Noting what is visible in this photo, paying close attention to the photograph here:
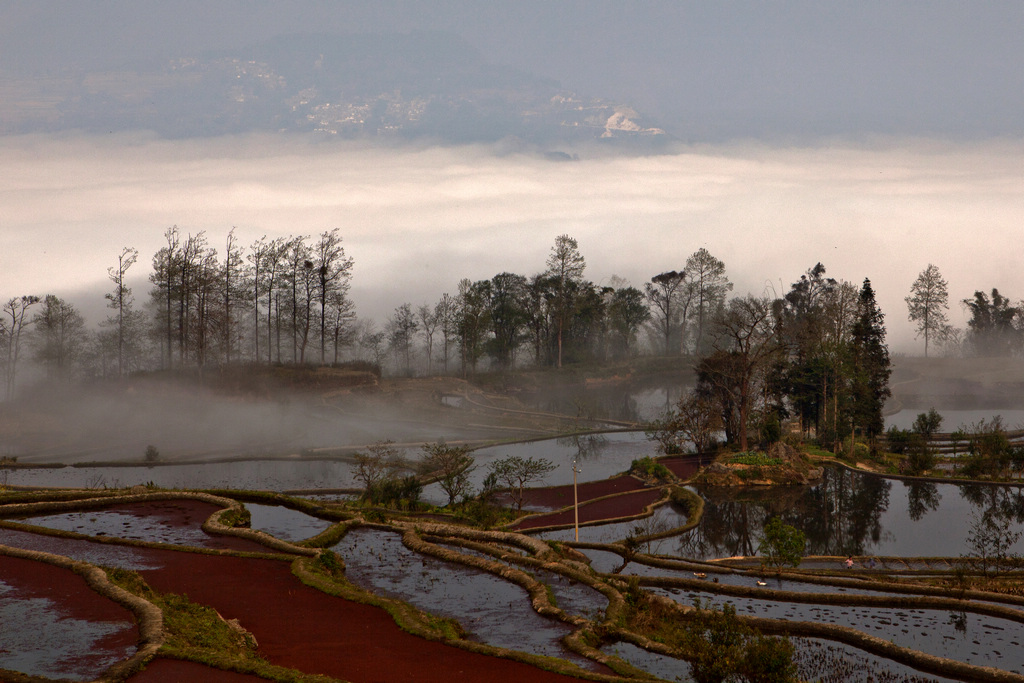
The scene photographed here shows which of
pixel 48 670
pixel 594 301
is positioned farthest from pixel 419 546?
pixel 594 301

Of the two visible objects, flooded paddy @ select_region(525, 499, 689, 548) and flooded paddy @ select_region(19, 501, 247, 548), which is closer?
flooded paddy @ select_region(19, 501, 247, 548)

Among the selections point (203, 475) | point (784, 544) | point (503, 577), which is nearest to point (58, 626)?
point (503, 577)

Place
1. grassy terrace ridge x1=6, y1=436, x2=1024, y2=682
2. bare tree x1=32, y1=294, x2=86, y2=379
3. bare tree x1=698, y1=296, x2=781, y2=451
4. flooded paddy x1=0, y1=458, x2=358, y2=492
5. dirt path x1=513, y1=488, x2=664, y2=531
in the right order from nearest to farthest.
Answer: grassy terrace ridge x1=6, y1=436, x2=1024, y2=682, dirt path x1=513, y1=488, x2=664, y2=531, flooded paddy x1=0, y1=458, x2=358, y2=492, bare tree x1=698, y1=296, x2=781, y2=451, bare tree x1=32, y1=294, x2=86, y2=379

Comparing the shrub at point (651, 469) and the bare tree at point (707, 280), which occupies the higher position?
the bare tree at point (707, 280)

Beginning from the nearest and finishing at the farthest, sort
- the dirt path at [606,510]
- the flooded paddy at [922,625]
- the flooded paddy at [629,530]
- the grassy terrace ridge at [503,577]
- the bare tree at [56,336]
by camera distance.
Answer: the grassy terrace ridge at [503,577], the flooded paddy at [922,625], the flooded paddy at [629,530], the dirt path at [606,510], the bare tree at [56,336]

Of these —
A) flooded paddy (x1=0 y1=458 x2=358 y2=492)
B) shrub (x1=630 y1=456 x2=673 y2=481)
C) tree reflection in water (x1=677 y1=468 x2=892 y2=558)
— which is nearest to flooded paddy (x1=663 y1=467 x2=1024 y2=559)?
tree reflection in water (x1=677 y1=468 x2=892 y2=558)

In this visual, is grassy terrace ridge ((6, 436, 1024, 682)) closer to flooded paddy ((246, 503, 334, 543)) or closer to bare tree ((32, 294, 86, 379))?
flooded paddy ((246, 503, 334, 543))

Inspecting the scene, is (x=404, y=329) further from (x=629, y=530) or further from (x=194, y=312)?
(x=629, y=530)

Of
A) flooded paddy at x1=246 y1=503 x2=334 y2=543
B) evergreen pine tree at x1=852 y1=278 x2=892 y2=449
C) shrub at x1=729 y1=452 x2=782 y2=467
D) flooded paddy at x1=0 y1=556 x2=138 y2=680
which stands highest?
evergreen pine tree at x1=852 y1=278 x2=892 y2=449

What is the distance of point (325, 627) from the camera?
77.5ft

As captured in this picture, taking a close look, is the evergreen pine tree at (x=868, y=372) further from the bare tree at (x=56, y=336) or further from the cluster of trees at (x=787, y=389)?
the bare tree at (x=56, y=336)

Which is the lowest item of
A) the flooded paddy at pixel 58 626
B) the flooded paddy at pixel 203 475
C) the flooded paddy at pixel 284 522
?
the flooded paddy at pixel 203 475

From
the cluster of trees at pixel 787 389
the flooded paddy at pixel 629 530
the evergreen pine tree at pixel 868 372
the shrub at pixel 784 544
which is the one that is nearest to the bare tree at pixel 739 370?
the cluster of trees at pixel 787 389

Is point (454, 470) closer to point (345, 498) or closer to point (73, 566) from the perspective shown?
point (345, 498)
